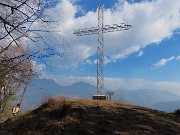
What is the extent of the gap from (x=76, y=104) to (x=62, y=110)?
5.61ft

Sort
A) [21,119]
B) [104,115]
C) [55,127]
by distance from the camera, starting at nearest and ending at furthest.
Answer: [55,127] < [104,115] < [21,119]

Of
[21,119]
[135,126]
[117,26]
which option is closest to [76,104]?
[21,119]

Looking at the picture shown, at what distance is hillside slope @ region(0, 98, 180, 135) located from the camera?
49.4 ft

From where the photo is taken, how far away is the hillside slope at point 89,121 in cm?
1505

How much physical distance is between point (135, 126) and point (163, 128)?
1346mm

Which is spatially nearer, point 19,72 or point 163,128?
point 19,72

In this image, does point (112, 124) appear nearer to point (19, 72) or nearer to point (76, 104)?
point (76, 104)

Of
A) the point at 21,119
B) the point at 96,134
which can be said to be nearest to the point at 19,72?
the point at 96,134

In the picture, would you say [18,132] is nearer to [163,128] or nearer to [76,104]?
[76,104]

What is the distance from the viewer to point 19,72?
6535 millimetres

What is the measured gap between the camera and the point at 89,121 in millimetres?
15750

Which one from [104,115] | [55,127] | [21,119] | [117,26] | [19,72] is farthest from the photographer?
[117,26]

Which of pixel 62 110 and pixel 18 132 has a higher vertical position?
pixel 62 110

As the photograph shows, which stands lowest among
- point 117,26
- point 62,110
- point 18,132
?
point 18,132
